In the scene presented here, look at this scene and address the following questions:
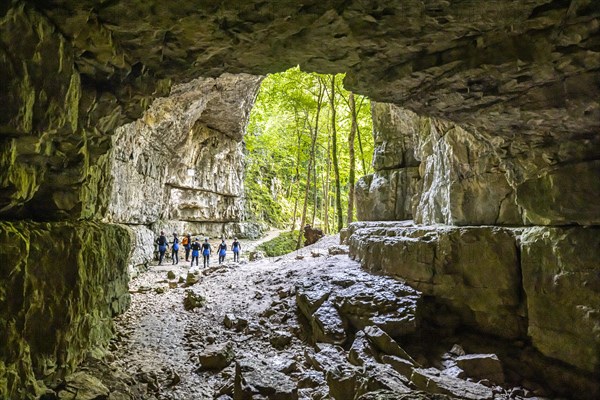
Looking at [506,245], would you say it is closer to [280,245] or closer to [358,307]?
[358,307]

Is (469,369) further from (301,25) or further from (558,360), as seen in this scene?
(301,25)

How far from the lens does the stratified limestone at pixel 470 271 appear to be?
20.1 feet

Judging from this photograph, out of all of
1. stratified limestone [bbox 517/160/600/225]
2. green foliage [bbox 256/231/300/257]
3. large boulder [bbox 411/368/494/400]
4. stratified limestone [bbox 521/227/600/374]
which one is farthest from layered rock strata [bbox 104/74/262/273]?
stratified limestone [bbox 521/227/600/374]

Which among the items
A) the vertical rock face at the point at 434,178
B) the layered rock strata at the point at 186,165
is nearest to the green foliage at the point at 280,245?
the layered rock strata at the point at 186,165

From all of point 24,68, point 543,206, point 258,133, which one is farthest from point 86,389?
point 258,133

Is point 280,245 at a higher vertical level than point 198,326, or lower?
higher

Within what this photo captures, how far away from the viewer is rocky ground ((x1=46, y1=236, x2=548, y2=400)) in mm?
4738

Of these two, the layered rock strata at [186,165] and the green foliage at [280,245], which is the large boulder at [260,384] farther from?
the green foliage at [280,245]

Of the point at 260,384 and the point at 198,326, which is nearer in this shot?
the point at 260,384

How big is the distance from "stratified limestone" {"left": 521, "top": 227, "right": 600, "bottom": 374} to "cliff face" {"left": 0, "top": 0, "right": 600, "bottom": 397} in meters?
0.05

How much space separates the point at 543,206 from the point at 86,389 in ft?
25.3

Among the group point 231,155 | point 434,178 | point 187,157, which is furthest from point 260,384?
point 231,155

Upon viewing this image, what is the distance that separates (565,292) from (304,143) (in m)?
19.1

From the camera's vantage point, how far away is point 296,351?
655cm
